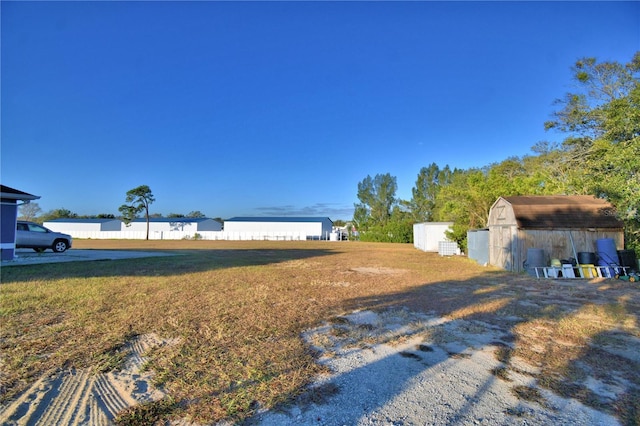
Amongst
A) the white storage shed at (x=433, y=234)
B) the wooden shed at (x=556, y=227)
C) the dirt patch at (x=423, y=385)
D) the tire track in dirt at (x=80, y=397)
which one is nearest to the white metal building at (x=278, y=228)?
the white storage shed at (x=433, y=234)

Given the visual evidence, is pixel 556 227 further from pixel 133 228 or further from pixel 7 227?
pixel 133 228

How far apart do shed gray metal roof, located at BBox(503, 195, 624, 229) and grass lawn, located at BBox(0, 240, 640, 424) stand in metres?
2.66

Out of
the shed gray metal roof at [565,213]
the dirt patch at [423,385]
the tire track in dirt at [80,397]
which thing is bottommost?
the dirt patch at [423,385]

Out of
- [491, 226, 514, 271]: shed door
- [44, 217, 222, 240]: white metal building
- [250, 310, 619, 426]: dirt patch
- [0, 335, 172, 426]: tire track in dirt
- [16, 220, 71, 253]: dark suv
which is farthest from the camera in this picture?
[44, 217, 222, 240]: white metal building

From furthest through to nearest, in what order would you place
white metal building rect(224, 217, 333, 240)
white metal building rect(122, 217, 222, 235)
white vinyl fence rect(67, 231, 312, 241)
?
white metal building rect(122, 217, 222, 235)
white metal building rect(224, 217, 333, 240)
white vinyl fence rect(67, 231, 312, 241)

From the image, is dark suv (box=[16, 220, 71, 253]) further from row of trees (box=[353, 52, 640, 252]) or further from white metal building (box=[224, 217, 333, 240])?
white metal building (box=[224, 217, 333, 240])

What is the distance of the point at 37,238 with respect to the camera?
48.7 feet

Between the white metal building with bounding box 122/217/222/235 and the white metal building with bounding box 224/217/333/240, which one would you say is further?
the white metal building with bounding box 122/217/222/235

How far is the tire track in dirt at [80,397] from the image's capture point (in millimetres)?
2475

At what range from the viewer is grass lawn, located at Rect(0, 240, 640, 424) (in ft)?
9.96

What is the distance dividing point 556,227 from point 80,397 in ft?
46.3

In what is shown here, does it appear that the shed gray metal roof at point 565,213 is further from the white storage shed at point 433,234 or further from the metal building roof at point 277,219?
the metal building roof at point 277,219

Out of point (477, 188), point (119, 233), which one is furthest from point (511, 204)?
point (119, 233)

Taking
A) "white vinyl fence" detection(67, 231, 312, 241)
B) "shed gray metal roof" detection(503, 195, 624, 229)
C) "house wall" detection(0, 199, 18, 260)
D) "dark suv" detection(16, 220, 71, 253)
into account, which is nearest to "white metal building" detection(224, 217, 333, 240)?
"white vinyl fence" detection(67, 231, 312, 241)
